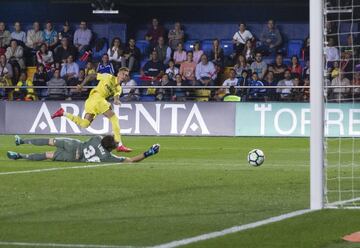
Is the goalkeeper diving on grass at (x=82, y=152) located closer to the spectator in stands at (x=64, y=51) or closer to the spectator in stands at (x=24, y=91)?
the spectator in stands at (x=24, y=91)

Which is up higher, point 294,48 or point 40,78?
point 294,48

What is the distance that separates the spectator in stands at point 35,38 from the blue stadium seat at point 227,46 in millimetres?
5518

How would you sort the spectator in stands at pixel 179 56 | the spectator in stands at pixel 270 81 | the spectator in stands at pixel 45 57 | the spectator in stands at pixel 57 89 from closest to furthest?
the spectator in stands at pixel 270 81, the spectator in stands at pixel 57 89, the spectator in stands at pixel 179 56, the spectator in stands at pixel 45 57

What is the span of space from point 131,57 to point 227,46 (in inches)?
122

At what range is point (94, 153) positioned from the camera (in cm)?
1848

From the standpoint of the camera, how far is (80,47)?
3403cm

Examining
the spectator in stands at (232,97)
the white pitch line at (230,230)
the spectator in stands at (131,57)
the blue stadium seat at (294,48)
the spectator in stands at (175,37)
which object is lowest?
the white pitch line at (230,230)

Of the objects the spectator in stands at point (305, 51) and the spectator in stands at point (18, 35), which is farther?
the spectator in stands at point (18, 35)

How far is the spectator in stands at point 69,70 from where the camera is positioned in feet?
107

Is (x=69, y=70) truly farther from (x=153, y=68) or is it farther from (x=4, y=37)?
(x=4, y=37)

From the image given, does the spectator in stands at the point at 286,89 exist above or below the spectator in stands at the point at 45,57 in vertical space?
below

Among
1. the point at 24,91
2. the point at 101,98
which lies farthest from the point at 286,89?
the point at 101,98

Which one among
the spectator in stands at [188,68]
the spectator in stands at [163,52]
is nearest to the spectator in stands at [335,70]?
the spectator in stands at [188,68]

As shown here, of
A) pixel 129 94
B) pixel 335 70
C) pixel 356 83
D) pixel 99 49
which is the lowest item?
pixel 129 94
